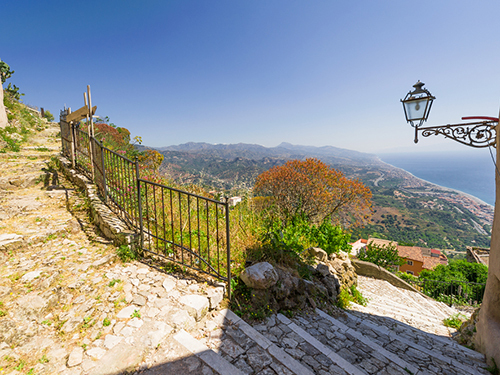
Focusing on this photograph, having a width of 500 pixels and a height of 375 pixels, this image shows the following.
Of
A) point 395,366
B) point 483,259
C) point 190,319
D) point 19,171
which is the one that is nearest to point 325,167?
point 395,366

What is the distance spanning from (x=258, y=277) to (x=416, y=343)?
2951mm

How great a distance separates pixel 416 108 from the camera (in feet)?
12.0

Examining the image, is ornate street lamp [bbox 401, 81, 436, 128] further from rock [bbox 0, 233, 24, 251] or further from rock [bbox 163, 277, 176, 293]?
rock [bbox 0, 233, 24, 251]

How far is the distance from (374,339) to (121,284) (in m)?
3.83

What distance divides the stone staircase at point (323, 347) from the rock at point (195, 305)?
118mm

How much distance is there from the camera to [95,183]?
5340 mm

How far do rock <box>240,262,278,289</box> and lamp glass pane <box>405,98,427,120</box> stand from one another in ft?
12.2

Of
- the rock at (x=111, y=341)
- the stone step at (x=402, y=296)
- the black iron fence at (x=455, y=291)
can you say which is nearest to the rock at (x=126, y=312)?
the rock at (x=111, y=341)

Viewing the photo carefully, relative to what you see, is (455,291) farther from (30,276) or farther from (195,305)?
(30,276)

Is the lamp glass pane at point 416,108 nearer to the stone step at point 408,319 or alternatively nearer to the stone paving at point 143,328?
the stone paving at point 143,328

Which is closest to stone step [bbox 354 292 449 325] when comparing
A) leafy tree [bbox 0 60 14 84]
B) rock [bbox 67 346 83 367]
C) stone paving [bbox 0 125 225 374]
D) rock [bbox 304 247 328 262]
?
rock [bbox 304 247 328 262]

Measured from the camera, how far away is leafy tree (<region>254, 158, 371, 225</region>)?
26.9ft

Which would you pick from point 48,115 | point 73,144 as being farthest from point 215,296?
point 48,115

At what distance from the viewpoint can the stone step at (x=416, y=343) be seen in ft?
9.81
